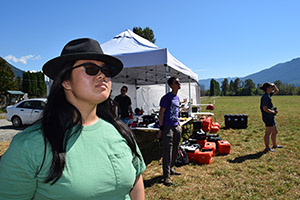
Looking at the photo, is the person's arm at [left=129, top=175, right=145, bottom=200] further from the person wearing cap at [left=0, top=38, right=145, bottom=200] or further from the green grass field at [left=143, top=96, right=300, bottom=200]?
the green grass field at [left=143, top=96, right=300, bottom=200]

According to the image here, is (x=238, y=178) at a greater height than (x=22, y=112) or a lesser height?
lesser

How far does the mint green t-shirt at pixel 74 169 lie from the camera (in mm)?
867

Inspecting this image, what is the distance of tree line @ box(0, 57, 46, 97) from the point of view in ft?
110

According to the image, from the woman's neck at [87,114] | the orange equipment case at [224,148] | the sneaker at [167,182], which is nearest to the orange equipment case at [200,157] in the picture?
the orange equipment case at [224,148]

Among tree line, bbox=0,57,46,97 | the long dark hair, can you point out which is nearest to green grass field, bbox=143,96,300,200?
the long dark hair

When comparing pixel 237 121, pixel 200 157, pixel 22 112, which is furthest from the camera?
pixel 22 112

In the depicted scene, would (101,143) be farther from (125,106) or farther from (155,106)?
(155,106)

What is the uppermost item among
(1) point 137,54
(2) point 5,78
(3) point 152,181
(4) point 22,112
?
(2) point 5,78

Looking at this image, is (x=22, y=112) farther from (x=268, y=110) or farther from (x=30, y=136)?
(x=30, y=136)

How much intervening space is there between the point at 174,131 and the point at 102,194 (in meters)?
3.62

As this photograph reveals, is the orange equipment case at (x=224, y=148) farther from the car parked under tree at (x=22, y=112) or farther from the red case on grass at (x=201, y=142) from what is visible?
the car parked under tree at (x=22, y=112)

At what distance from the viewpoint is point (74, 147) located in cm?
100

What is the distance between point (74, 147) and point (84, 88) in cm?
29

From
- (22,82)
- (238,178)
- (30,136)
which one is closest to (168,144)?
(238,178)
